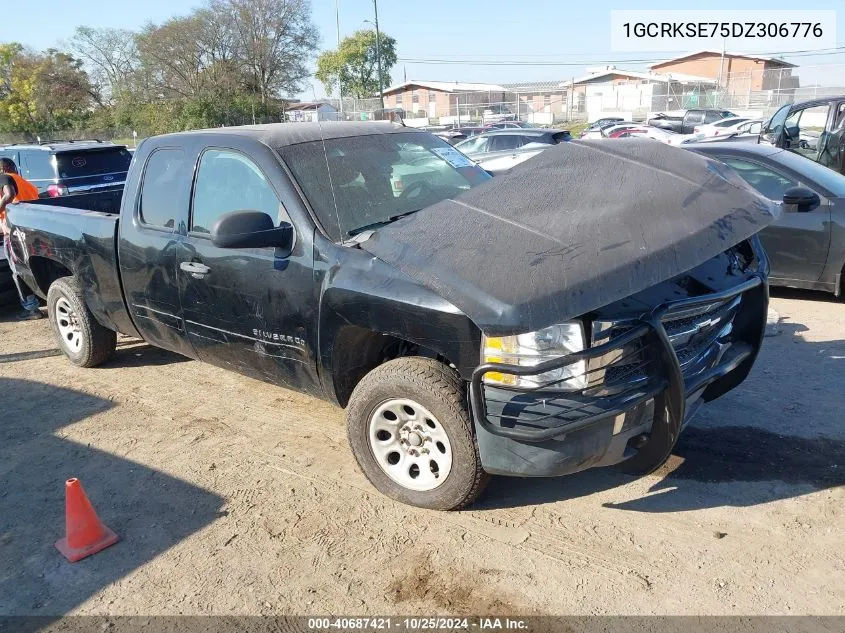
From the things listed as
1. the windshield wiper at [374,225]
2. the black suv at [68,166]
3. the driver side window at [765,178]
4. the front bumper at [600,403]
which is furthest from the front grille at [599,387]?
the black suv at [68,166]

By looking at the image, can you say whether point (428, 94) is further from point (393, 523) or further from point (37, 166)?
point (393, 523)

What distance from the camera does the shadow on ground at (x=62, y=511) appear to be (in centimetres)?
320

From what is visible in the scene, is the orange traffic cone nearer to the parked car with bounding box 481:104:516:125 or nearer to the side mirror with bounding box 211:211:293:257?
the side mirror with bounding box 211:211:293:257

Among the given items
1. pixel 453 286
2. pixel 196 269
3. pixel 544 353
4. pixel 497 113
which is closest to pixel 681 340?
pixel 544 353

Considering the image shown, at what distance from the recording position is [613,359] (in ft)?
9.66

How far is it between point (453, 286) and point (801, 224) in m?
5.21

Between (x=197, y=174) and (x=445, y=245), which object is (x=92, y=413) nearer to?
(x=197, y=174)

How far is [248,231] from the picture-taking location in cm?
359

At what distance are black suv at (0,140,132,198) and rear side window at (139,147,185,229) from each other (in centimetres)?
725

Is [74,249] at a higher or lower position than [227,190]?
lower

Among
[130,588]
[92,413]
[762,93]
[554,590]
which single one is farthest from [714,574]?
[762,93]

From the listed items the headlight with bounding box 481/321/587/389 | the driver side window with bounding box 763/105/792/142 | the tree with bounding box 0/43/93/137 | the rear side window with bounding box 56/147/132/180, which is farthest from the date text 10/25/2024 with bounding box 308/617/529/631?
the tree with bounding box 0/43/93/137

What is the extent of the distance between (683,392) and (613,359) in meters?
0.34

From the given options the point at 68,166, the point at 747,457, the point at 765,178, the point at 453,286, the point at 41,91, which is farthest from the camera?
the point at 41,91
